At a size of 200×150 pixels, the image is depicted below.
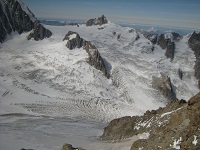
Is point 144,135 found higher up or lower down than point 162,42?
lower down

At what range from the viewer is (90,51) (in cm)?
12938

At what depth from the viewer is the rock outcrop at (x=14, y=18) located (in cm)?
14250

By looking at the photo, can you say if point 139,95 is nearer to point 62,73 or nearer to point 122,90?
point 122,90

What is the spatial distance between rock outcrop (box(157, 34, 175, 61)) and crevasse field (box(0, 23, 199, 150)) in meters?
3.10

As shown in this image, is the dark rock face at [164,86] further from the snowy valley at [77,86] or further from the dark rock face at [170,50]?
the dark rock face at [170,50]

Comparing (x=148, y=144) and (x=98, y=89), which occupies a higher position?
(x=148, y=144)

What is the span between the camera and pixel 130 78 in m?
125

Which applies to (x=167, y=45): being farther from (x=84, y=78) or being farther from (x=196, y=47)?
(x=84, y=78)

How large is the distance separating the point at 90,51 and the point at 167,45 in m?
60.6

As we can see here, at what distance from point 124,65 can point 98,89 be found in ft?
88.9

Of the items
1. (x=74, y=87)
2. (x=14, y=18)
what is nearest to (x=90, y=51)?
(x=74, y=87)

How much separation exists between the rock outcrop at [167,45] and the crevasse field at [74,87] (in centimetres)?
310

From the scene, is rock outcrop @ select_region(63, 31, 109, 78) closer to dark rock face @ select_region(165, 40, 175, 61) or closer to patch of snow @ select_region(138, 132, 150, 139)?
dark rock face @ select_region(165, 40, 175, 61)

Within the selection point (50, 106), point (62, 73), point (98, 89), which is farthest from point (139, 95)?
point (50, 106)
